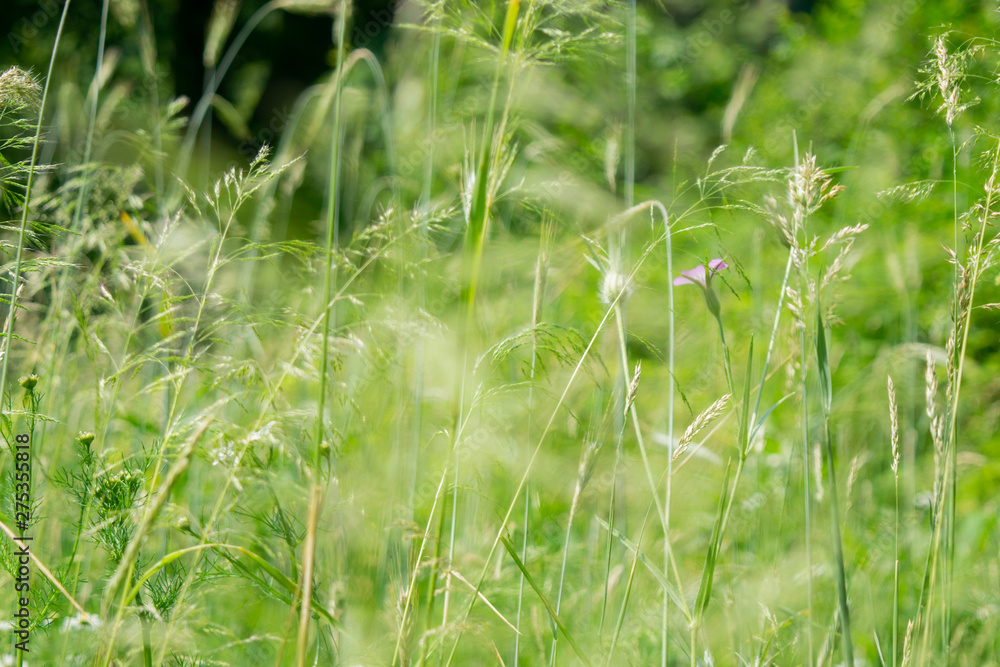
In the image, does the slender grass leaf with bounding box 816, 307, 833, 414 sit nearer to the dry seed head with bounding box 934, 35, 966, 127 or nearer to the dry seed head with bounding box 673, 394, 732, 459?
the dry seed head with bounding box 673, 394, 732, 459

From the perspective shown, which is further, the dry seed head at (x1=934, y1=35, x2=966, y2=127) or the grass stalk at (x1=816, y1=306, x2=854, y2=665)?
the dry seed head at (x1=934, y1=35, x2=966, y2=127)

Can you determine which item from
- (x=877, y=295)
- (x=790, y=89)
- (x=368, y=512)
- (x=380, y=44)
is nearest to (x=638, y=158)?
(x=790, y=89)

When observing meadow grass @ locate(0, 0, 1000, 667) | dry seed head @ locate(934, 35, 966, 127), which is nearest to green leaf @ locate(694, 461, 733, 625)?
meadow grass @ locate(0, 0, 1000, 667)

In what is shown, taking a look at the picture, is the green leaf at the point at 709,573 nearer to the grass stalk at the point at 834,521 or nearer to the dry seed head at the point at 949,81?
the grass stalk at the point at 834,521

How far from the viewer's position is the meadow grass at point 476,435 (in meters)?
0.60

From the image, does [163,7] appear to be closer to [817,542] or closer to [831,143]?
[831,143]

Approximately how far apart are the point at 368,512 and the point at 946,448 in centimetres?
52

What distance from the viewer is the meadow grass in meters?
0.60

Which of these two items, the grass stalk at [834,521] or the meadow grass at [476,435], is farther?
the meadow grass at [476,435]

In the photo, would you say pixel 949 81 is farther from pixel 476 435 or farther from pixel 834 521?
pixel 476 435

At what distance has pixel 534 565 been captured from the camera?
3.54 feet

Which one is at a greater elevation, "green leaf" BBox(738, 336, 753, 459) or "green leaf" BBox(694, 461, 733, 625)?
"green leaf" BBox(738, 336, 753, 459)

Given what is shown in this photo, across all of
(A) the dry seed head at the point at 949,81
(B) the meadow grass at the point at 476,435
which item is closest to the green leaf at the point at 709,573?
(B) the meadow grass at the point at 476,435

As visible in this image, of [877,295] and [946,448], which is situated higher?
[946,448]
